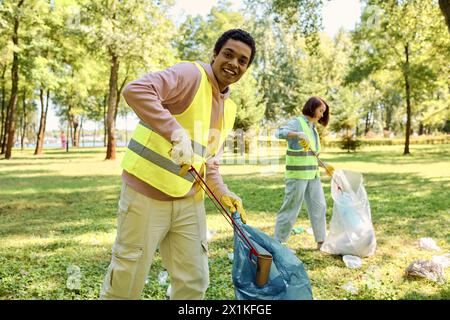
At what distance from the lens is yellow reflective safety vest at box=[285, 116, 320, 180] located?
4.75 metres

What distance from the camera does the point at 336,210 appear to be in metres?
4.64

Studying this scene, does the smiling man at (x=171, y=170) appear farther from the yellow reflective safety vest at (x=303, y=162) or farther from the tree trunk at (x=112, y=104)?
the tree trunk at (x=112, y=104)

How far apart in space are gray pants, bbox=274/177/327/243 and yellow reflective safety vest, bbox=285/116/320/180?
0.07m

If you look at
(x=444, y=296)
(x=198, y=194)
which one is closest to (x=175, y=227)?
(x=198, y=194)

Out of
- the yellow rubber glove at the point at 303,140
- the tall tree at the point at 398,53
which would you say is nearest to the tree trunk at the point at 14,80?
the tall tree at the point at 398,53

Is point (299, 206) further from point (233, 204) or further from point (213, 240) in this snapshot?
point (233, 204)

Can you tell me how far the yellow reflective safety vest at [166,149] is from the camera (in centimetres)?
221

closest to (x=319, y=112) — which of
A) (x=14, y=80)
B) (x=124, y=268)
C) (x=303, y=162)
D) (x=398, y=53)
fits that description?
(x=303, y=162)

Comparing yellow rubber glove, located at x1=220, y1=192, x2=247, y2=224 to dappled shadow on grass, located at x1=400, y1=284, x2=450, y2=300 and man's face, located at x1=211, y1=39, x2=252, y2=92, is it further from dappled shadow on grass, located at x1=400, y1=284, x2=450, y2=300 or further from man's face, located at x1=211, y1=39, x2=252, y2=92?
dappled shadow on grass, located at x1=400, y1=284, x2=450, y2=300

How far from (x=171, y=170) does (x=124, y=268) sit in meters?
0.55

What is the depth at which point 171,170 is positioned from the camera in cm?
223

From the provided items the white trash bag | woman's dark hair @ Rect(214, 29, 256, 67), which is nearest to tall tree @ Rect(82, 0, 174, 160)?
the white trash bag

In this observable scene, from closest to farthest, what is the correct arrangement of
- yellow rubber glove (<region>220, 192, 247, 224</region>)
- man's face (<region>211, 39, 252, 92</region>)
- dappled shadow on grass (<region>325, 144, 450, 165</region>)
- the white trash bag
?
man's face (<region>211, 39, 252, 92</region>)
yellow rubber glove (<region>220, 192, 247, 224</region>)
the white trash bag
dappled shadow on grass (<region>325, 144, 450, 165</region>)
